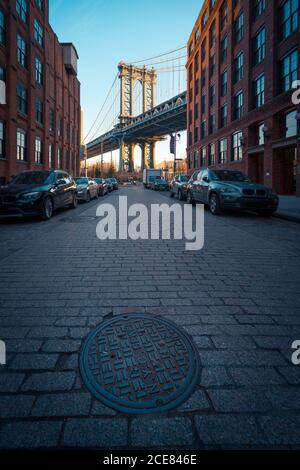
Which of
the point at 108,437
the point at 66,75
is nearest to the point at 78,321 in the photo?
the point at 108,437

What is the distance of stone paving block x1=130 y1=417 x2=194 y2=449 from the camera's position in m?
1.45

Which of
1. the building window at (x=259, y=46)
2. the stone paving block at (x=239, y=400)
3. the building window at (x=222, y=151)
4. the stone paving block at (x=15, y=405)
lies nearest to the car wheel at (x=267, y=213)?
the stone paving block at (x=239, y=400)

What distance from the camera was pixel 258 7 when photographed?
23625mm

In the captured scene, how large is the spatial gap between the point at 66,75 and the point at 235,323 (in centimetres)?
4224

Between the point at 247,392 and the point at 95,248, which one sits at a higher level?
the point at 95,248

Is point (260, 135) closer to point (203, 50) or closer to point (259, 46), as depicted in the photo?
point (259, 46)

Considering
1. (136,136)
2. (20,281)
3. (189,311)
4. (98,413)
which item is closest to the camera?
(98,413)

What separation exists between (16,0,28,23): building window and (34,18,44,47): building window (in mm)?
1905

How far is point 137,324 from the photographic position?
8.57ft

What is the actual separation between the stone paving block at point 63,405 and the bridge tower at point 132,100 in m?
86.3

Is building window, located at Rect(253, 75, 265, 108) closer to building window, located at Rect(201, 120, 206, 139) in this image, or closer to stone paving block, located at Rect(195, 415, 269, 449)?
building window, located at Rect(201, 120, 206, 139)

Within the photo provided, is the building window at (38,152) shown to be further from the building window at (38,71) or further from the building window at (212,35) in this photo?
the building window at (212,35)

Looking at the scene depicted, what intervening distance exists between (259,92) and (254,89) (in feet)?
3.88
